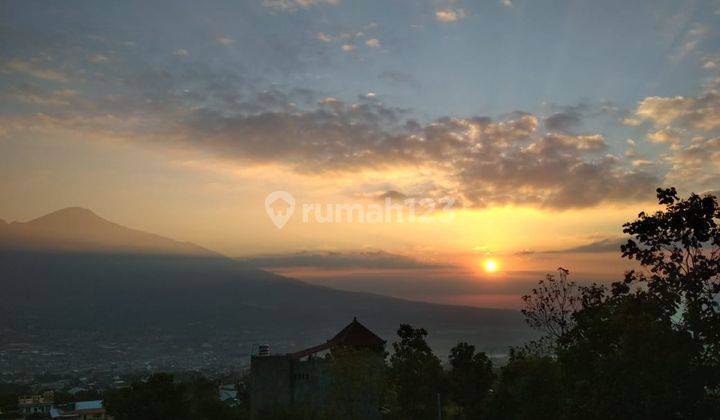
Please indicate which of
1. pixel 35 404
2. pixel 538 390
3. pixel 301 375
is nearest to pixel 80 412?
pixel 35 404

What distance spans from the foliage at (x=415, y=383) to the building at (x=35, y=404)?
66136 mm

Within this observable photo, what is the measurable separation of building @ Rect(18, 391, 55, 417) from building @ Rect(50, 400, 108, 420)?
5.37ft

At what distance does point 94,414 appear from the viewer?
92.4 metres

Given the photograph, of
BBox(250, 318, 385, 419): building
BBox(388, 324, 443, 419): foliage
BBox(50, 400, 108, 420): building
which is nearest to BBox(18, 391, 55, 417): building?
BBox(50, 400, 108, 420): building

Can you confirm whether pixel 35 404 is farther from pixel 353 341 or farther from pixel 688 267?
pixel 688 267

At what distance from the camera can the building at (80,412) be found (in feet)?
298

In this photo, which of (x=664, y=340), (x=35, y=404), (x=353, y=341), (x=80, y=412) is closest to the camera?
(x=664, y=340)

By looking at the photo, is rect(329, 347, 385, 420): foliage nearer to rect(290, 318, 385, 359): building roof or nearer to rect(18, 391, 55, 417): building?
rect(290, 318, 385, 359): building roof

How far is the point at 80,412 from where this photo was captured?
92.8 metres

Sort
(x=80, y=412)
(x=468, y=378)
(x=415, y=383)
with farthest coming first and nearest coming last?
(x=80, y=412) → (x=468, y=378) → (x=415, y=383)

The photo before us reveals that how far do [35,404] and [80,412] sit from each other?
31.7 feet

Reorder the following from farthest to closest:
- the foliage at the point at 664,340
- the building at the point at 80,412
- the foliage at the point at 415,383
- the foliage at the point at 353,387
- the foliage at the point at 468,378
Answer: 1. the building at the point at 80,412
2. the foliage at the point at 468,378
3. the foliage at the point at 415,383
4. the foliage at the point at 353,387
5. the foliage at the point at 664,340

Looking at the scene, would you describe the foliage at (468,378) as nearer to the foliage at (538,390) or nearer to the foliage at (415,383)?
the foliage at (415,383)

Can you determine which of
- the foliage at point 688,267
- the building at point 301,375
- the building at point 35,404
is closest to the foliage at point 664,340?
the foliage at point 688,267
